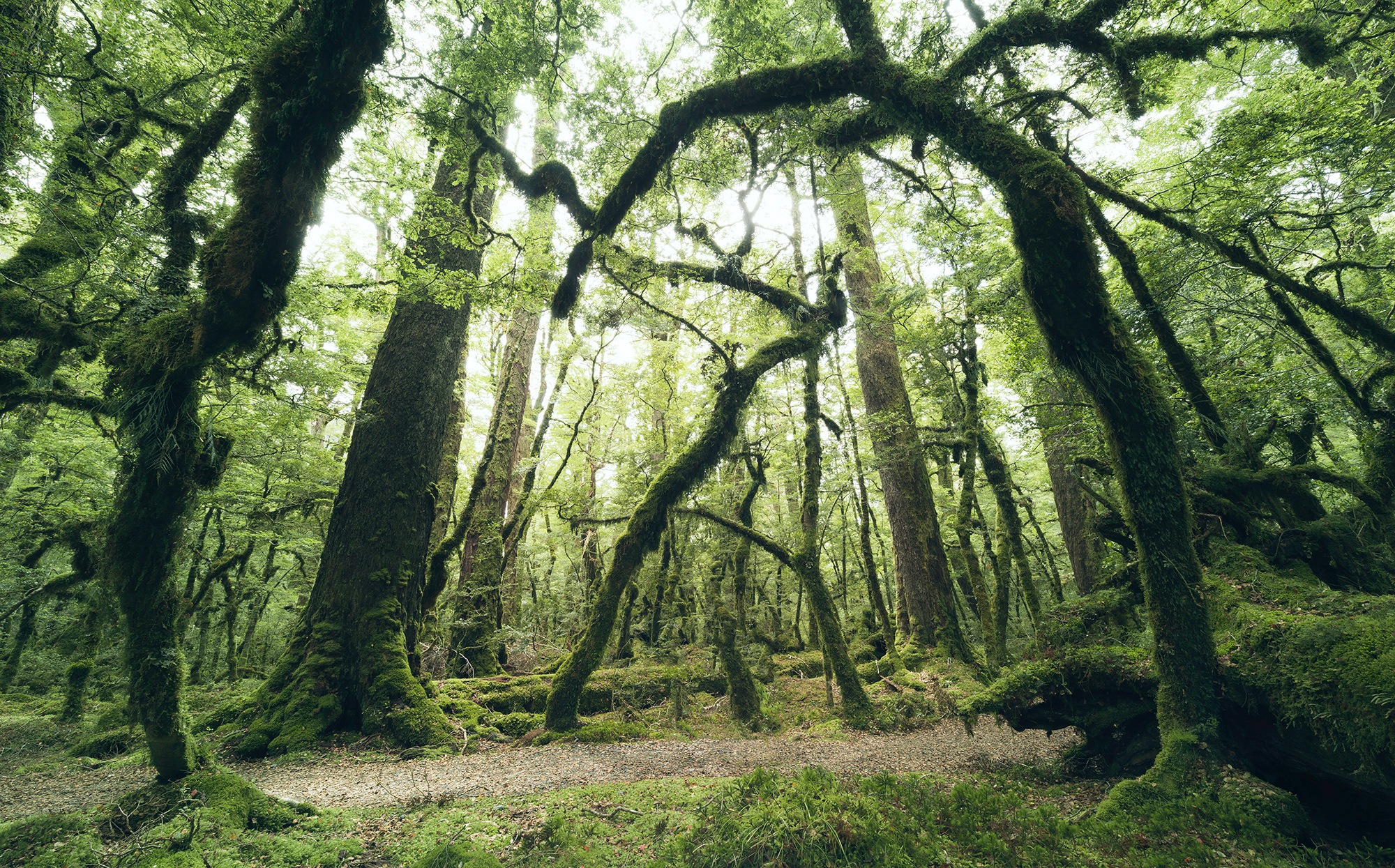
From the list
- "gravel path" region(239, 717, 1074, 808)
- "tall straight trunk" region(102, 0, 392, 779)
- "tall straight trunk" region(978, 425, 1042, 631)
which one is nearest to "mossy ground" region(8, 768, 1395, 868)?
"gravel path" region(239, 717, 1074, 808)

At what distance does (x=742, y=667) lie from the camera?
8.02 meters

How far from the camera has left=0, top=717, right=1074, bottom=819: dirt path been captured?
14.6 ft

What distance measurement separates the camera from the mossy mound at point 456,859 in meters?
2.84

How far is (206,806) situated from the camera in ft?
11.2

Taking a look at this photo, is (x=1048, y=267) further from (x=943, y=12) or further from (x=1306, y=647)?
(x=943, y=12)

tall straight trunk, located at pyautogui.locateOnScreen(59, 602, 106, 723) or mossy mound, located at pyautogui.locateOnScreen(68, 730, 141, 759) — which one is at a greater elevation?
tall straight trunk, located at pyautogui.locateOnScreen(59, 602, 106, 723)

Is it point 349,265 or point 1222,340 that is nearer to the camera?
point 1222,340

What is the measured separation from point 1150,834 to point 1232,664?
1712 mm

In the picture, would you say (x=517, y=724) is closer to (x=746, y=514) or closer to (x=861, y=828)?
(x=746, y=514)

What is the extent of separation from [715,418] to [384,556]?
16.4 feet

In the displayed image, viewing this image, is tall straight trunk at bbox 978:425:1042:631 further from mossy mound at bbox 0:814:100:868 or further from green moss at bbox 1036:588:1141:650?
mossy mound at bbox 0:814:100:868

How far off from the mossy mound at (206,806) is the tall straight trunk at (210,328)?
23cm

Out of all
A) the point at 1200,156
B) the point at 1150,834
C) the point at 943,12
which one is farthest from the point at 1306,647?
the point at 943,12

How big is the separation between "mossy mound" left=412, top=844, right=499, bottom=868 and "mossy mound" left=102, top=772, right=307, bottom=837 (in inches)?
54.6
